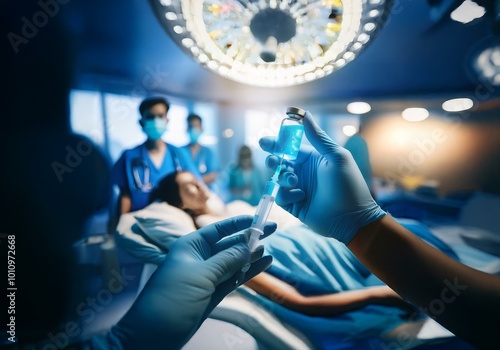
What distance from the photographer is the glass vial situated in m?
0.63

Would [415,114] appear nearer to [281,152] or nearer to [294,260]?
[281,152]

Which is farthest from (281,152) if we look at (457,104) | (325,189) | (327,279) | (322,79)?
(457,104)

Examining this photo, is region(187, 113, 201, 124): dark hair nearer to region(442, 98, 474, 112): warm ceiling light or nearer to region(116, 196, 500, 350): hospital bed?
region(116, 196, 500, 350): hospital bed

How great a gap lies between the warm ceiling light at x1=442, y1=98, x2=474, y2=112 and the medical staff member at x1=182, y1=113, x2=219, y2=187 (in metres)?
0.65

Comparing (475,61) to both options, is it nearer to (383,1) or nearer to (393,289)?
(383,1)

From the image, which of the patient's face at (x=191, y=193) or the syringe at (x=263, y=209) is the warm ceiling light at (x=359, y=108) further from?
the patient's face at (x=191, y=193)

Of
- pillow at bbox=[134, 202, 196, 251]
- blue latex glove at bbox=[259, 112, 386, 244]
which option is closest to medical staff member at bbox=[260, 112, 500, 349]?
blue latex glove at bbox=[259, 112, 386, 244]

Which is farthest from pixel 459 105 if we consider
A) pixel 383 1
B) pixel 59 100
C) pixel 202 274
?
pixel 59 100

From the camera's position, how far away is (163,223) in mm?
714

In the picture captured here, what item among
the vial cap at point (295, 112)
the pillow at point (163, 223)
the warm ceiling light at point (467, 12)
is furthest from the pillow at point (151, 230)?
the warm ceiling light at point (467, 12)

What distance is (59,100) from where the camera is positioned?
0.71 meters

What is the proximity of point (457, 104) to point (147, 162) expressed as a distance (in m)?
0.86

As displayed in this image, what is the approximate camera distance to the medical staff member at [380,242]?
580 millimetres

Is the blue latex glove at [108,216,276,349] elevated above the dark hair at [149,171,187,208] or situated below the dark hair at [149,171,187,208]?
below
